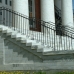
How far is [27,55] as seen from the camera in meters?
13.6

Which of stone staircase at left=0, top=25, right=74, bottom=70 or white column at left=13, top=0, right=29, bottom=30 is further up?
white column at left=13, top=0, right=29, bottom=30

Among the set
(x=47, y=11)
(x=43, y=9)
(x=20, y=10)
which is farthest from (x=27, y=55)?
(x=43, y=9)

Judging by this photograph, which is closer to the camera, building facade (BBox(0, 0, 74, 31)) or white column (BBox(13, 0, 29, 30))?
white column (BBox(13, 0, 29, 30))

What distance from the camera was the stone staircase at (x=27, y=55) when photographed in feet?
40.0

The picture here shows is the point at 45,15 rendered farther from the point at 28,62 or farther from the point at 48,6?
the point at 28,62

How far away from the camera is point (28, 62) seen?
1345 cm

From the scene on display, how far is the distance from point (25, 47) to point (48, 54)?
4.99 ft

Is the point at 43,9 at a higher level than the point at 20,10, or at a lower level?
higher

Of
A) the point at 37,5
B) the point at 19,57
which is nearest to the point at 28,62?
the point at 19,57

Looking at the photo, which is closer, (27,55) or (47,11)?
(27,55)

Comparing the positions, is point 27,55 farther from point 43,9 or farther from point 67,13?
point 67,13

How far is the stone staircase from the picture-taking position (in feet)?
40.0

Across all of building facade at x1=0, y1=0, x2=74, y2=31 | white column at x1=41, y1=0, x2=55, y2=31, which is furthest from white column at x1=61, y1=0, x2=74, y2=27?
white column at x1=41, y1=0, x2=55, y2=31

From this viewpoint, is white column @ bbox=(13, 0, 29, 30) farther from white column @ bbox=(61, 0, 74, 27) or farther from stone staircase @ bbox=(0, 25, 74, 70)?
white column @ bbox=(61, 0, 74, 27)
